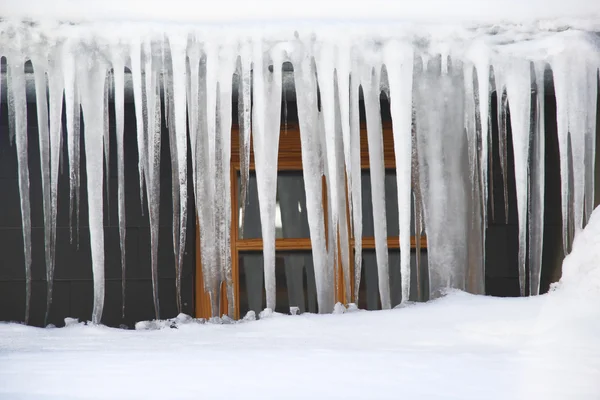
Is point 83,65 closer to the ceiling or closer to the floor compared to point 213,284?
closer to the ceiling

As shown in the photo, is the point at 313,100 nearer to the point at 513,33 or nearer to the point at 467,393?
the point at 513,33

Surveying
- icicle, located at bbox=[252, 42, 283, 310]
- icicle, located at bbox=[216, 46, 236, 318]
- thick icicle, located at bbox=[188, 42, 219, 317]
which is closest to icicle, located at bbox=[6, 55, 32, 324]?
thick icicle, located at bbox=[188, 42, 219, 317]

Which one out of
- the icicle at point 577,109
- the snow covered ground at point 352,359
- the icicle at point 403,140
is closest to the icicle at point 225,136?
the snow covered ground at point 352,359

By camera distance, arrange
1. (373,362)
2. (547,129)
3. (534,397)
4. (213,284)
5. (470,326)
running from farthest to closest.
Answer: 1. (547,129)
2. (213,284)
3. (470,326)
4. (373,362)
5. (534,397)

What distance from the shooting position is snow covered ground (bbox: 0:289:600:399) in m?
1.93

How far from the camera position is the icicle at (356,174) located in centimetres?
254

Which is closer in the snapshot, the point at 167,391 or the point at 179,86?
the point at 167,391

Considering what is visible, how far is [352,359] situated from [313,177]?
831 mm

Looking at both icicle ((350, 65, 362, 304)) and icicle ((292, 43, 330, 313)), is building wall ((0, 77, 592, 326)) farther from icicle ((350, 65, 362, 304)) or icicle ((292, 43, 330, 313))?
icicle ((292, 43, 330, 313))

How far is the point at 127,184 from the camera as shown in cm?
345

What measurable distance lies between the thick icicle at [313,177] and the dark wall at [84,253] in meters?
0.98

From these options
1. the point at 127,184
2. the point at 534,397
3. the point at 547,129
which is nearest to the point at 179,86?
the point at 127,184

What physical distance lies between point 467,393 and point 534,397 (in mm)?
196

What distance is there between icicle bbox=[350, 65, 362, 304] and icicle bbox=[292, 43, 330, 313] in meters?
0.13
